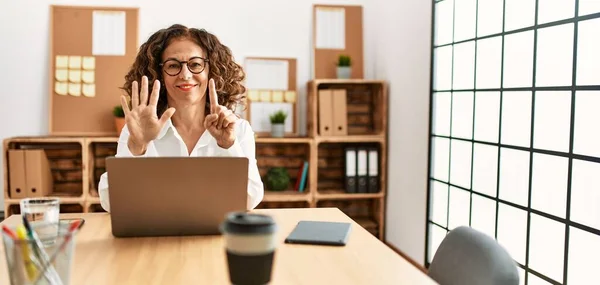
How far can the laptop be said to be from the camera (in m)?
1.52

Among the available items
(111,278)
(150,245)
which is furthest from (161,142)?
(111,278)

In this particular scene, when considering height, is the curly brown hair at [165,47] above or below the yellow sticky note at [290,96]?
above

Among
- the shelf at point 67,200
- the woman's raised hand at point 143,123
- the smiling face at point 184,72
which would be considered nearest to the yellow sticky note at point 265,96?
the shelf at point 67,200

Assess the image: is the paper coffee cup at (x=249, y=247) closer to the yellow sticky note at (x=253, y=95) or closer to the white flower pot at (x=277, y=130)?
the white flower pot at (x=277, y=130)

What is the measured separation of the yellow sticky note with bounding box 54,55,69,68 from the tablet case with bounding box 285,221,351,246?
119 inches

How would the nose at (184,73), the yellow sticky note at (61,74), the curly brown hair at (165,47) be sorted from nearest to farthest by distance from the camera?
1. the nose at (184,73)
2. the curly brown hair at (165,47)
3. the yellow sticky note at (61,74)

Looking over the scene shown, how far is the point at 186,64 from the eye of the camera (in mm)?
2314

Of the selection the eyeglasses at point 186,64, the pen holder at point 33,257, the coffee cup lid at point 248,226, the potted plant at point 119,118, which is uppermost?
the eyeglasses at point 186,64

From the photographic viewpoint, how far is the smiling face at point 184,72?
2.28 metres

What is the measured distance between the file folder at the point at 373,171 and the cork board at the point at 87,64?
1901 mm

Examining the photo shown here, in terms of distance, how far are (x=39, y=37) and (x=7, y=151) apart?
0.86m

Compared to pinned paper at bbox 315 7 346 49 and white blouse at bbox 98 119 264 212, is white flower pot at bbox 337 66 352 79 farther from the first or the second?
white blouse at bbox 98 119 264 212

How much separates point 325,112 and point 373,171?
0.59 m

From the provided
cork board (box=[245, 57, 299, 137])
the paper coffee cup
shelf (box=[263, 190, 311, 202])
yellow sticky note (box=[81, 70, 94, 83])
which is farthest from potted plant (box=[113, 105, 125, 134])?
the paper coffee cup
